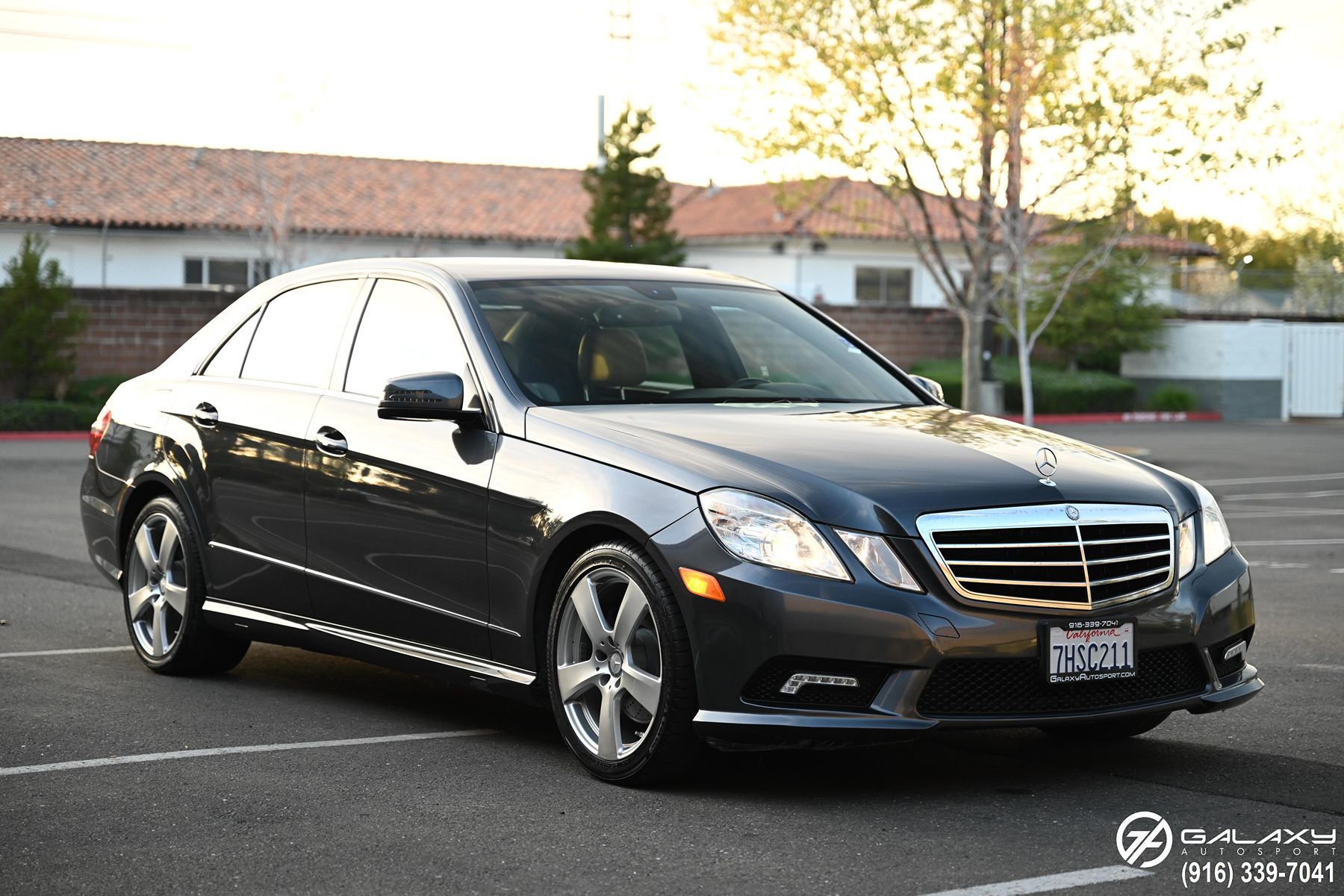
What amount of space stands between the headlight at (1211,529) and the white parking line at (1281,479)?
47.8ft

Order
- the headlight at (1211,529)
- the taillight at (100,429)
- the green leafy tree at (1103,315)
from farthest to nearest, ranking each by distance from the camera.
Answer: the green leafy tree at (1103,315), the taillight at (100,429), the headlight at (1211,529)

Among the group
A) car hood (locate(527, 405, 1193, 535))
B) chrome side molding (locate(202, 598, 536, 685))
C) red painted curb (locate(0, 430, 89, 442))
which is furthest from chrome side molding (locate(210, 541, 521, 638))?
red painted curb (locate(0, 430, 89, 442))

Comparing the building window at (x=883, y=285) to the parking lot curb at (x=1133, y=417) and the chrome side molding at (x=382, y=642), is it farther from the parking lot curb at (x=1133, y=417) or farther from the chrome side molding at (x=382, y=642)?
the chrome side molding at (x=382, y=642)

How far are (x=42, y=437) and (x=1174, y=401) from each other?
74.3 ft

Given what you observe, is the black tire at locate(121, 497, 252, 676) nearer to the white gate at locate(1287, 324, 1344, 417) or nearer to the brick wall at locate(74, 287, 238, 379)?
the brick wall at locate(74, 287, 238, 379)

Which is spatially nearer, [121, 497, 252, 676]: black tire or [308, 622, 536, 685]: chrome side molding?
[308, 622, 536, 685]: chrome side molding

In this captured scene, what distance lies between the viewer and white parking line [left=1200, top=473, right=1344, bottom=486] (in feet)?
67.5

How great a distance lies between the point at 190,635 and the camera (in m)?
7.41

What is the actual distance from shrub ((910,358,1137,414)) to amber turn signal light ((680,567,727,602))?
30.6 m

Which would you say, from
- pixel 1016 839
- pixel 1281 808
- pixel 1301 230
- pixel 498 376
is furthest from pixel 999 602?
pixel 1301 230

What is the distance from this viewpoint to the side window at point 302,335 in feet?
23.1

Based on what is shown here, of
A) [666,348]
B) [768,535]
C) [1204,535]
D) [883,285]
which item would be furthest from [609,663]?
[883,285]

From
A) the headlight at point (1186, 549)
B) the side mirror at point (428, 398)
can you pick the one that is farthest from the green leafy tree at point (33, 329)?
the headlight at point (1186, 549)

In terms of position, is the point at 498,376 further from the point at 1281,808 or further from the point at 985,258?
the point at 985,258
